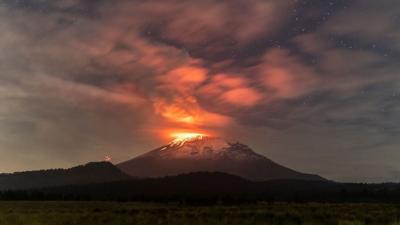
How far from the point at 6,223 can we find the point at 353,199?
123 metres

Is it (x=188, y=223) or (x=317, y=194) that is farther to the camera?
(x=317, y=194)

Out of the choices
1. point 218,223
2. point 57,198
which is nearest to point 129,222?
point 218,223

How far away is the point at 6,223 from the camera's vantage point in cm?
3575

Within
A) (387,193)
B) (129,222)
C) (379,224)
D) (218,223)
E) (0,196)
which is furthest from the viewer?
(387,193)

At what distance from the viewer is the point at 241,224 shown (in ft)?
119

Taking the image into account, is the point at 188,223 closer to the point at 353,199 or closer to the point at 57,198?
the point at 57,198

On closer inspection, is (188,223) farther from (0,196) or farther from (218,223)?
(0,196)

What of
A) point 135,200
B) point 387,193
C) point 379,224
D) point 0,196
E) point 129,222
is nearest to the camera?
point 379,224

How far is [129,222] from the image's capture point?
3888cm

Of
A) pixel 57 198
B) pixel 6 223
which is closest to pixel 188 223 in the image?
pixel 6 223

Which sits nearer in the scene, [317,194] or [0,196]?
[0,196]

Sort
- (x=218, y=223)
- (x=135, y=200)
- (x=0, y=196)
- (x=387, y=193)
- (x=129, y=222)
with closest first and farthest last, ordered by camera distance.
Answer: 1. (x=218, y=223)
2. (x=129, y=222)
3. (x=0, y=196)
4. (x=135, y=200)
5. (x=387, y=193)

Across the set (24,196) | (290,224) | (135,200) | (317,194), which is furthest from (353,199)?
(290,224)

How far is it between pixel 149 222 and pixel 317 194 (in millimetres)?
123210
